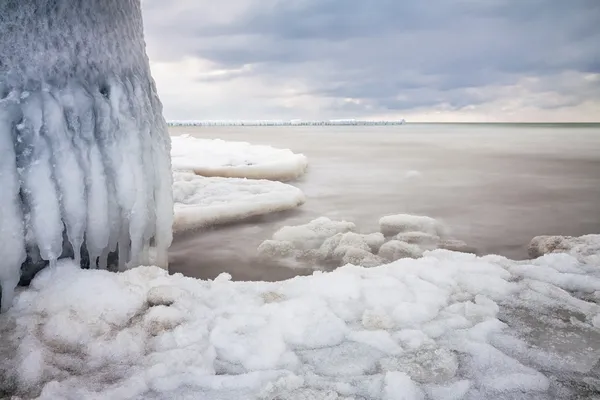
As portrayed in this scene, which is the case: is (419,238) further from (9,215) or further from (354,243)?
(9,215)

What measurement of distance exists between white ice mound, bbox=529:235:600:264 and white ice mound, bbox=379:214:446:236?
0.83 m

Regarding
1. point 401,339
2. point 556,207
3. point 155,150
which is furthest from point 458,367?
point 556,207

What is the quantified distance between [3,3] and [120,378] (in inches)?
69.6

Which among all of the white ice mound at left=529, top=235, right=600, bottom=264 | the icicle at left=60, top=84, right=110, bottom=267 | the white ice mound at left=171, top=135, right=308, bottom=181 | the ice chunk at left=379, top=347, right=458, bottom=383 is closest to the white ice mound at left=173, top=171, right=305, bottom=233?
the white ice mound at left=171, top=135, right=308, bottom=181

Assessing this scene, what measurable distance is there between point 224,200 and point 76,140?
273cm

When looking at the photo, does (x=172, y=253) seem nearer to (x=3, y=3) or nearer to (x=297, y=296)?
(x=297, y=296)

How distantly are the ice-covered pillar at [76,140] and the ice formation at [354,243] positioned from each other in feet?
3.70

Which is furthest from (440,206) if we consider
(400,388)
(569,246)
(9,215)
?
(9,215)

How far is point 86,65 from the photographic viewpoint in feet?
7.64

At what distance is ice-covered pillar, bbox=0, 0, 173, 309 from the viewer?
2057 millimetres

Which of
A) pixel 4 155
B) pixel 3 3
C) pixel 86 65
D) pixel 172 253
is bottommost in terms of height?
pixel 172 253

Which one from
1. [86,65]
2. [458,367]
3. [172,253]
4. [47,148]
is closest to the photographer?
[458,367]

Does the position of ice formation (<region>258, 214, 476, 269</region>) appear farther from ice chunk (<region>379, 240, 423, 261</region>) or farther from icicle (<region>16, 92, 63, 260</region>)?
icicle (<region>16, 92, 63, 260</region>)

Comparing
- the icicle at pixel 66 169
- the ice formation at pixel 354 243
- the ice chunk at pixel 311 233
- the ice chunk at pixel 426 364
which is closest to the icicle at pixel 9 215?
the icicle at pixel 66 169
